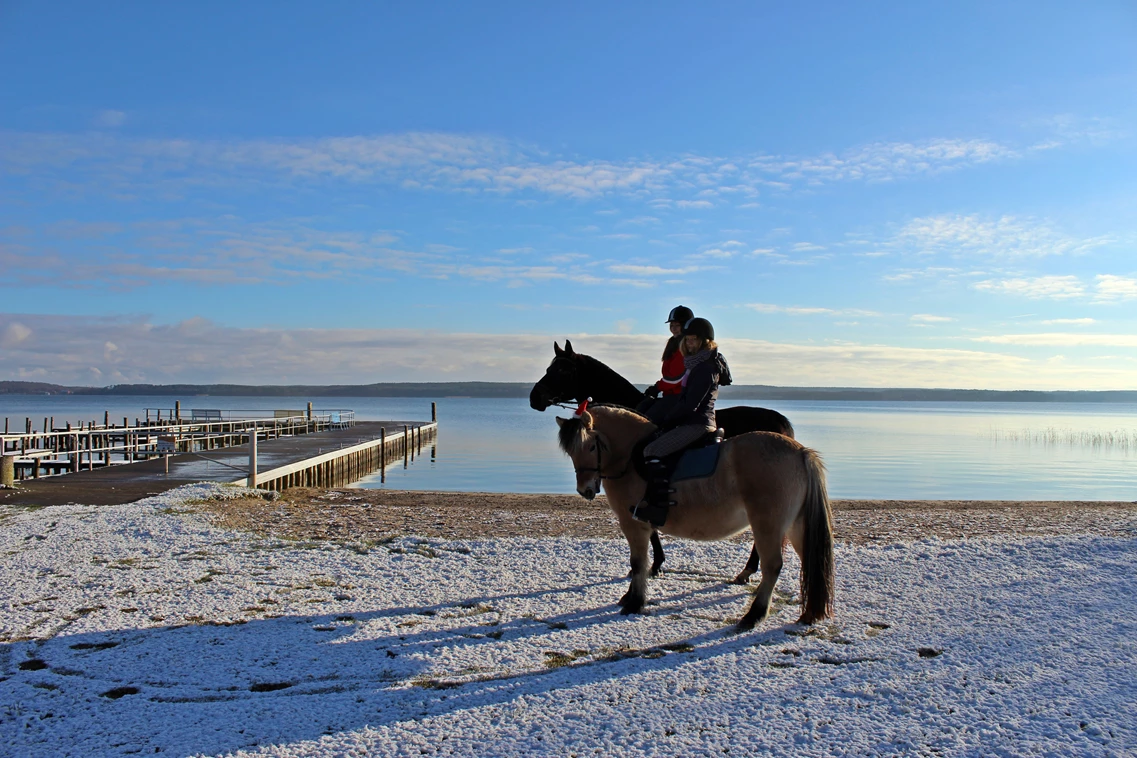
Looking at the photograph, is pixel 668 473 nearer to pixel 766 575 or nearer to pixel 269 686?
pixel 766 575

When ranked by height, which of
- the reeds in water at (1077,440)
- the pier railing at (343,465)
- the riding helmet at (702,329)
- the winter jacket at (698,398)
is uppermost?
the riding helmet at (702,329)

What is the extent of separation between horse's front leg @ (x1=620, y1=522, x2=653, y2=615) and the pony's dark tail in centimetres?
121

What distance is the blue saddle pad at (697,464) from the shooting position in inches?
218

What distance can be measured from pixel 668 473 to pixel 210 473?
46.9 ft

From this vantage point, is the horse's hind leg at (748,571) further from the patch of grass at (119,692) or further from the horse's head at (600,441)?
the patch of grass at (119,692)

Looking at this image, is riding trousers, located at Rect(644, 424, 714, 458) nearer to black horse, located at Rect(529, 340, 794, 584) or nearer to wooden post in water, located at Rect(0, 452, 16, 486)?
black horse, located at Rect(529, 340, 794, 584)

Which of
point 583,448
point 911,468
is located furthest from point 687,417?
point 911,468

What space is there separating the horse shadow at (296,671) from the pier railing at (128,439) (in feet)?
39.8

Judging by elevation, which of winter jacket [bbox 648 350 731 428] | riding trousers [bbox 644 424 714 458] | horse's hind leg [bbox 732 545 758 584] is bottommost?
horse's hind leg [bbox 732 545 758 584]

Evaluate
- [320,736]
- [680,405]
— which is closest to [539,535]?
[680,405]

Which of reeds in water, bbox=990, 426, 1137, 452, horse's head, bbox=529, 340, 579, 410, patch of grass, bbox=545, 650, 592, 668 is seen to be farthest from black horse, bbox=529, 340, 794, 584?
reeds in water, bbox=990, 426, 1137, 452

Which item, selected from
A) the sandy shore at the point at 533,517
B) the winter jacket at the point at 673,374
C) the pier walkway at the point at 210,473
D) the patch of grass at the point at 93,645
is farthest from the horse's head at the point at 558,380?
the pier walkway at the point at 210,473

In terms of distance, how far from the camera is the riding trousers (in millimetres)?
5633

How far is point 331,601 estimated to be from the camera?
604cm
